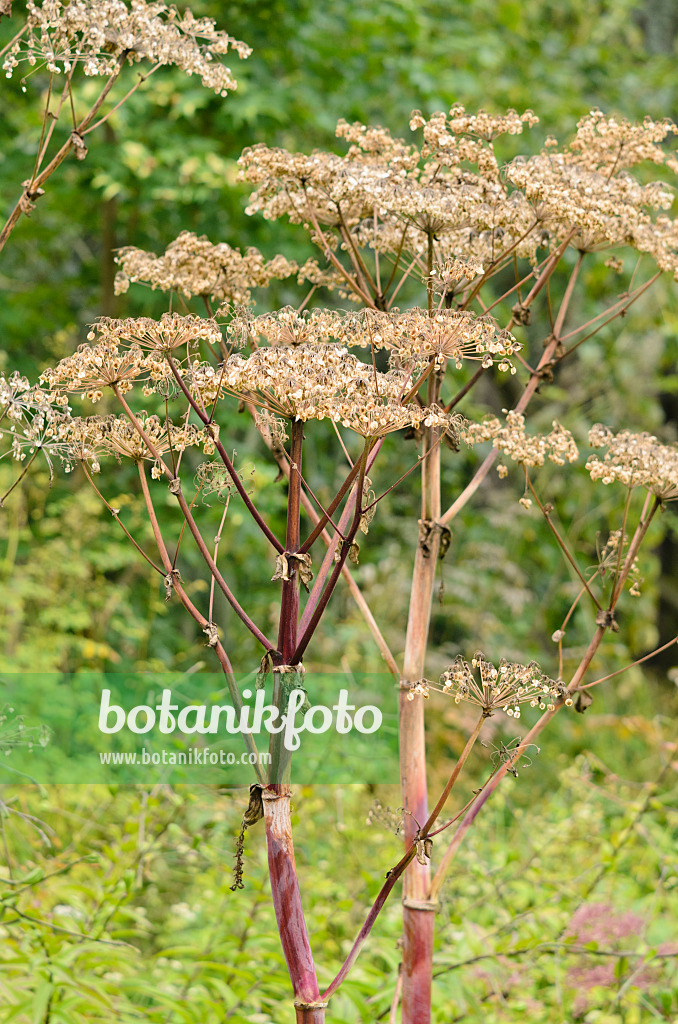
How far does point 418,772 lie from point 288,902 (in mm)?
366

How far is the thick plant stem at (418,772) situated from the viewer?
1607mm

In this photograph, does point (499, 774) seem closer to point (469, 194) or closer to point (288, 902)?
point (288, 902)

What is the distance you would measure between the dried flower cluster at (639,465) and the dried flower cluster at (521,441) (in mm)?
53

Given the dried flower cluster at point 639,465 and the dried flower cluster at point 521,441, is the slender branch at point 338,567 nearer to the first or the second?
the dried flower cluster at point 521,441

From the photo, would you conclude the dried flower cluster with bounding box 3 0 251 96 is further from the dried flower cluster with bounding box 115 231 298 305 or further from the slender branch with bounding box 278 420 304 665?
the slender branch with bounding box 278 420 304 665

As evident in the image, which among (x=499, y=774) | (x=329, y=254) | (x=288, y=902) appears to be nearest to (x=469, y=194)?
(x=329, y=254)

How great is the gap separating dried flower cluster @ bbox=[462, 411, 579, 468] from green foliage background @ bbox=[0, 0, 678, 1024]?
1327 mm

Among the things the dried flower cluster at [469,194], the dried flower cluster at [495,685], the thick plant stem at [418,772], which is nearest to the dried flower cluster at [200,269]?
the dried flower cluster at [469,194]

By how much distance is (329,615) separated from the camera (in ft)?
15.3

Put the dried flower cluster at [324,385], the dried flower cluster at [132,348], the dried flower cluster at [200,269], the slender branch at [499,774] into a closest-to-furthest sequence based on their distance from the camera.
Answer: the dried flower cluster at [324,385] < the dried flower cluster at [132,348] < the slender branch at [499,774] < the dried flower cluster at [200,269]

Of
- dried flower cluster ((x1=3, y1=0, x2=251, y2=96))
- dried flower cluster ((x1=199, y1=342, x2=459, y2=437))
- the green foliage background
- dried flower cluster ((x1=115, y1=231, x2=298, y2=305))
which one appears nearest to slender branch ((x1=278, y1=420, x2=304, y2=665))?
dried flower cluster ((x1=199, y1=342, x2=459, y2=437))

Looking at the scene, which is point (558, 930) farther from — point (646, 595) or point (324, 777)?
point (646, 595)

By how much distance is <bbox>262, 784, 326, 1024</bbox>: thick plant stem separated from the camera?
140cm

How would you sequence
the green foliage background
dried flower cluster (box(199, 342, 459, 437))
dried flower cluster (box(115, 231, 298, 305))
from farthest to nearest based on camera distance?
the green foliage background
dried flower cluster (box(115, 231, 298, 305))
dried flower cluster (box(199, 342, 459, 437))
